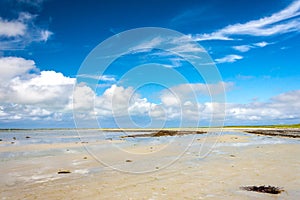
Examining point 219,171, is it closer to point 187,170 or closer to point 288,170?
point 187,170

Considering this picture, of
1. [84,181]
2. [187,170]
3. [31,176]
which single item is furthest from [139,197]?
[31,176]

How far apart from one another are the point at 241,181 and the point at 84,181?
7328mm

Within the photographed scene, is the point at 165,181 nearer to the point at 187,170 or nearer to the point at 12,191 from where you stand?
the point at 187,170

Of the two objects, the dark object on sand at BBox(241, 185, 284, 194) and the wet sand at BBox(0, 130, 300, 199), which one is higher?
the dark object on sand at BBox(241, 185, 284, 194)

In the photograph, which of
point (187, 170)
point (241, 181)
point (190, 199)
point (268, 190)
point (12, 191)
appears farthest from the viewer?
point (187, 170)

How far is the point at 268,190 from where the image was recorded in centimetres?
1078

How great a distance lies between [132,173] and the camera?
15.3 m

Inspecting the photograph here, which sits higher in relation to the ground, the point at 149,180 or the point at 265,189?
the point at 265,189

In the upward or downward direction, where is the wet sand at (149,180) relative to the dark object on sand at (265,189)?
downward

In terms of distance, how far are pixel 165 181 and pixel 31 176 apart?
23.7 ft

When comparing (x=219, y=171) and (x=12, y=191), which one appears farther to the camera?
(x=219, y=171)

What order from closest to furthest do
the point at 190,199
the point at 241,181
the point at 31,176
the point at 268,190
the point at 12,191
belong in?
the point at 190,199, the point at 268,190, the point at 12,191, the point at 241,181, the point at 31,176

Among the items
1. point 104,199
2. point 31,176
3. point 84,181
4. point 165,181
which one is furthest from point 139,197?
point 31,176

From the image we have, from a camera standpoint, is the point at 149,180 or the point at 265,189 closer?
the point at 265,189
